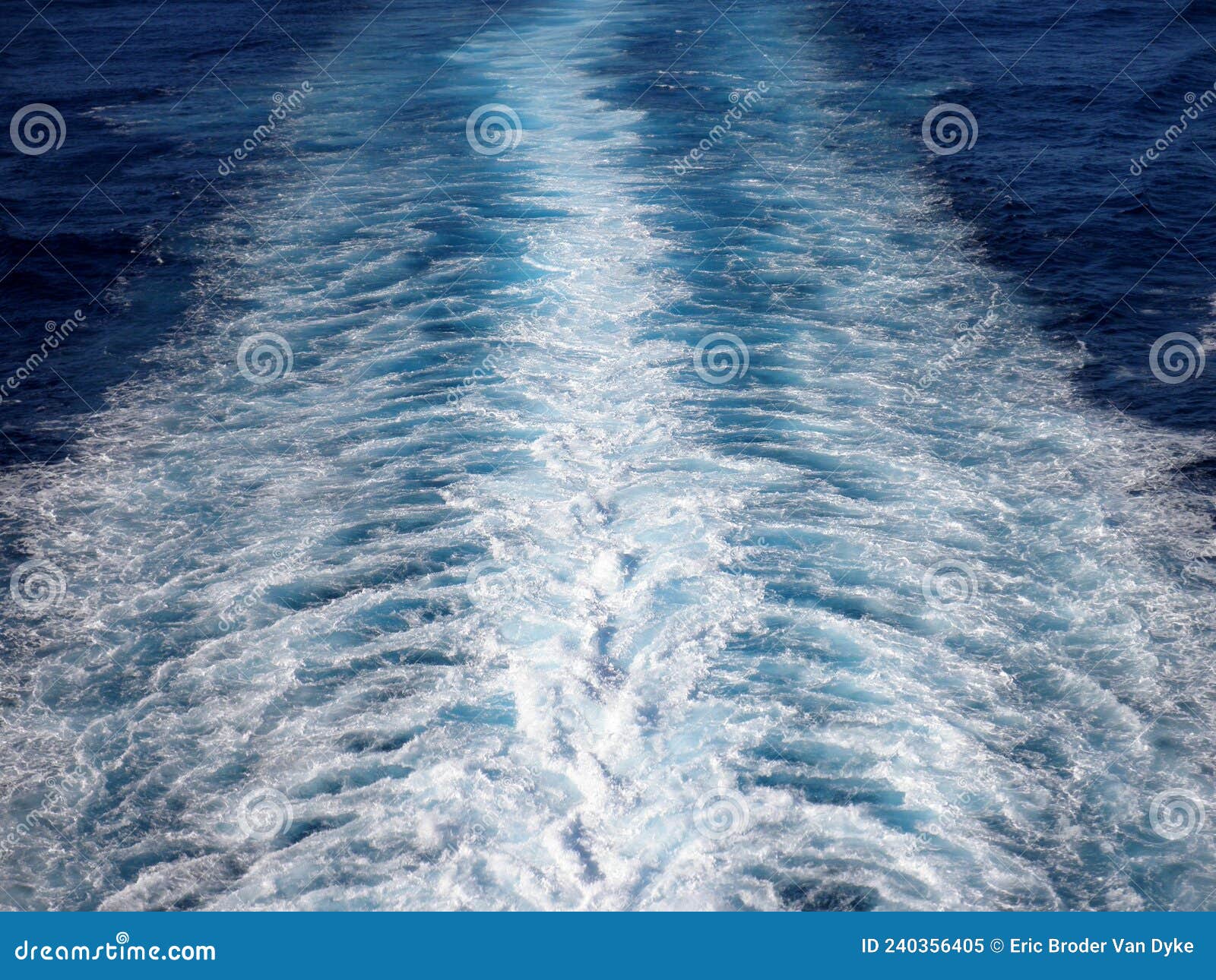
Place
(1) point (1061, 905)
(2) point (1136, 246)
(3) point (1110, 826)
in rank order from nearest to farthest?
(1) point (1061, 905)
(3) point (1110, 826)
(2) point (1136, 246)

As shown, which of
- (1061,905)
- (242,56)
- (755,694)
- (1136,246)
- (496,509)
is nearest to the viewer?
(1061,905)

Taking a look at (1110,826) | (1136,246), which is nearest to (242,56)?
(1136,246)

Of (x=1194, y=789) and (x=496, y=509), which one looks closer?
(x=1194, y=789)

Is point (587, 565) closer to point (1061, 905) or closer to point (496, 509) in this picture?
point (496, 509)

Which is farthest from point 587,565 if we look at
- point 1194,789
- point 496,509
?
point 1194,789

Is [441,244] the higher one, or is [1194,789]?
[441,244]

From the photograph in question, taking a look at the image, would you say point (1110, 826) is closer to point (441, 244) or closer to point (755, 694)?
point (755, 694)
